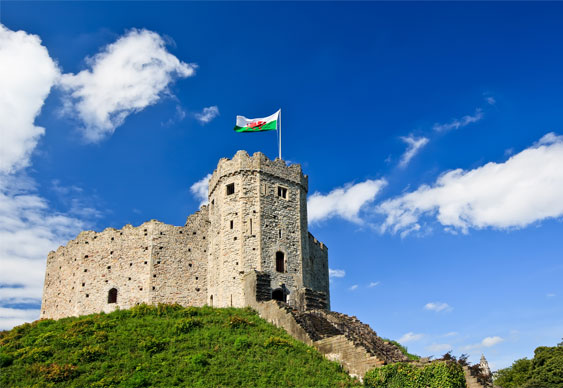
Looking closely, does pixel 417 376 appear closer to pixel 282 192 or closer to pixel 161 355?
pixel 161 355

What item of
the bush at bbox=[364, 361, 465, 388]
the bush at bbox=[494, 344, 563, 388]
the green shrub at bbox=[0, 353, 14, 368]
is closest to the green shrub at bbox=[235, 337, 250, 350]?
the bush at bbox=[364, 361, 465, 388]

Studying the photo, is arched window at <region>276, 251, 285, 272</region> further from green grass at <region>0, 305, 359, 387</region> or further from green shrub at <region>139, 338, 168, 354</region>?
green shrub at <region>139, 338, 168, 354</region>

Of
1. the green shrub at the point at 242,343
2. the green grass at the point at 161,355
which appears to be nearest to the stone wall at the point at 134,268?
the green grass at the point at 161,355

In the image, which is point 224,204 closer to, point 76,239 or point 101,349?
point 76,239

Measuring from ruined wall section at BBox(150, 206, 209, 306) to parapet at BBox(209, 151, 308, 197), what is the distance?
372 cm

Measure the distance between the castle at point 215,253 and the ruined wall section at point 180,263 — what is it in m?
0.07

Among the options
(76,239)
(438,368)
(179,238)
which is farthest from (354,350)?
(76,239)

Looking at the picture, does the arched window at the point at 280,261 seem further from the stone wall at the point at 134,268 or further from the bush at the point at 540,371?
the bush at the point at 540,371

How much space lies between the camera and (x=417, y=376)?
20.2 meters

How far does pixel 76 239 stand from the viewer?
131 ft

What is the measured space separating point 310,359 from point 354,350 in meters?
1.98

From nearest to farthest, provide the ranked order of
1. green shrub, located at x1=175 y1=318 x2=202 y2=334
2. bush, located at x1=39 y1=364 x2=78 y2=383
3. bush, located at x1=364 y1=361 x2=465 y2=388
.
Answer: bush, located at x1=364 y1=361 x2=465 y2=388 < bush, located at x1=39 y1=364 x2=78 y2=383 < green shrub, located at x1=175 y1=318 x2=202 y2=334

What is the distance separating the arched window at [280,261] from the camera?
115ft

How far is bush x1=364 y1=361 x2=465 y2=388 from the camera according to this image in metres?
19.6
